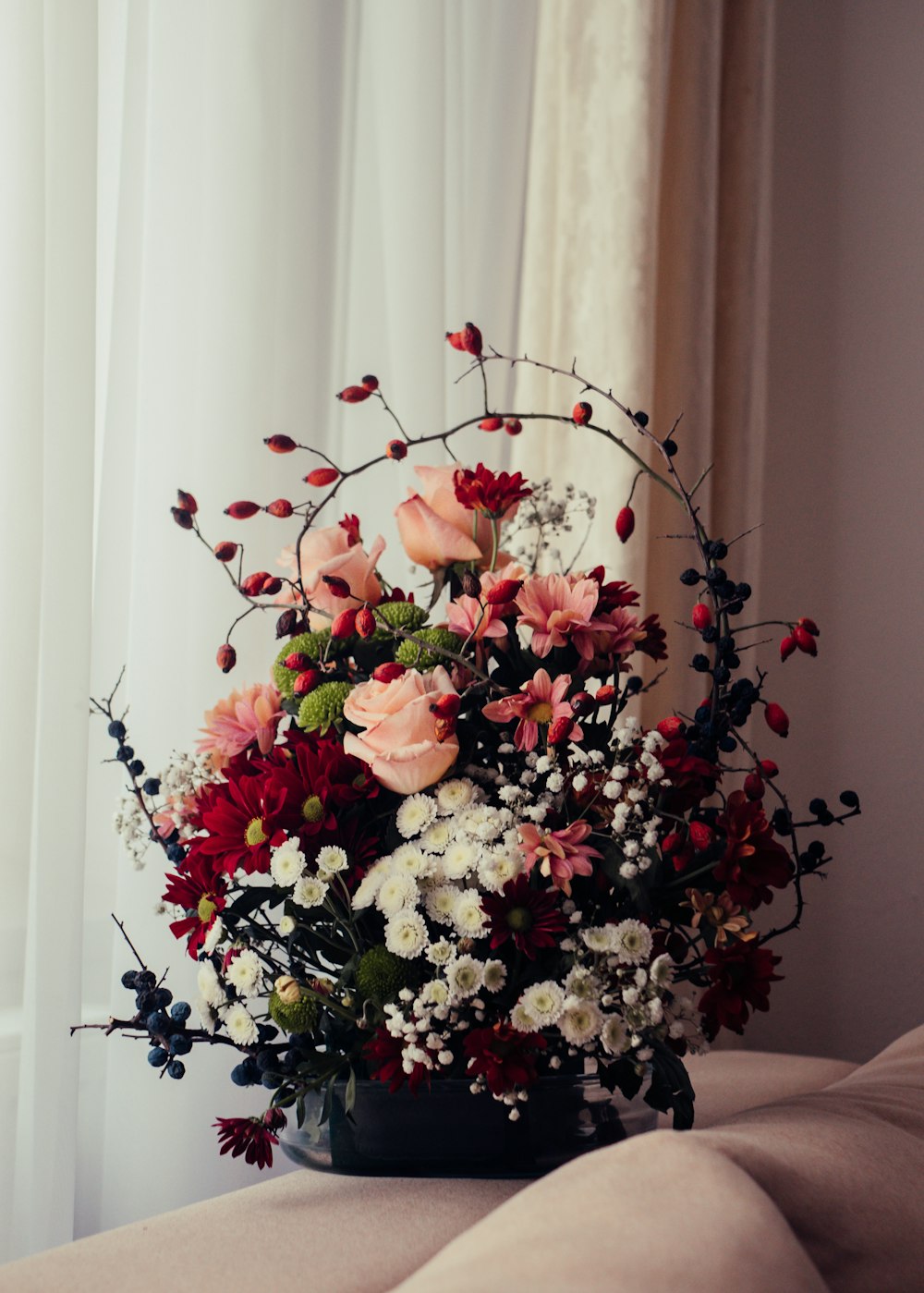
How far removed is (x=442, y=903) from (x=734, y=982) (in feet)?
0.60

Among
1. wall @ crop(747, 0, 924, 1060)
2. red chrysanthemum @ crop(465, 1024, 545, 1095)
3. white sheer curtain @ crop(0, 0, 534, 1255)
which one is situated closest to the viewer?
red chrysanthemum @ crop(465, 1024, 545, 1095)

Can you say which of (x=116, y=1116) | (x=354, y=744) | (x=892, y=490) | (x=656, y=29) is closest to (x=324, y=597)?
(x=354, y=744)

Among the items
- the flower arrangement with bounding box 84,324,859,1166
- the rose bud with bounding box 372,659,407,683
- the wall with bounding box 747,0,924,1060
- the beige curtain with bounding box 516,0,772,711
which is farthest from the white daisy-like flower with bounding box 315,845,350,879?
the wall with bounding box 747,0,924,1060

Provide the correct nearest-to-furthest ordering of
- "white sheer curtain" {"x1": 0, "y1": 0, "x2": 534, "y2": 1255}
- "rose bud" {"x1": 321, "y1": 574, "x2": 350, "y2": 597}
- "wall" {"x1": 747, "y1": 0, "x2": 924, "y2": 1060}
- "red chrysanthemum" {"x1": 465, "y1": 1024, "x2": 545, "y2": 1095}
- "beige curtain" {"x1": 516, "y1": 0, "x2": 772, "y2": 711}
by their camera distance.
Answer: "red chrysanthemum" {"x1": 465, "y1": 1024, "x2": 545, "y2": 1095} < "rose bud" {"x1": 321, "y1": 574, "x2": 350, "y2": 597} < "white sheer curtain" {"x1": 0, "y1": 0, "x2": 534, "y2": 1255} < "beige curtain" {"x1": 516, "y1": 0, "x2": 772, "y2": 711} < "wall" {"x1": 747, "y1": 0, "x2": 924, "y2": 1060}

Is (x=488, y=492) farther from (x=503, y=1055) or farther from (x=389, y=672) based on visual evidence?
(x=503, y=1055)

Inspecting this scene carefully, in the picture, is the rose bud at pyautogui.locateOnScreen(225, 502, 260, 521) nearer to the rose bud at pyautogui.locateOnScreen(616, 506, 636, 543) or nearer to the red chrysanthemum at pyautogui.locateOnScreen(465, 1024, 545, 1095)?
the rose bud at pyautogui.locateOnScreen(616, 506, 636, 543)

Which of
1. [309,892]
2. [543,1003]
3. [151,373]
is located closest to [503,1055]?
[543,1003]

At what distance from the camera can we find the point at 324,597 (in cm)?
81

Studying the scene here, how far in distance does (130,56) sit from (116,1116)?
35.6 inches

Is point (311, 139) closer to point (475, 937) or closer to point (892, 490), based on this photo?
point (475, 937)

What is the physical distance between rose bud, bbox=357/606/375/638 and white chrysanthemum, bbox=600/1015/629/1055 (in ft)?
0.85

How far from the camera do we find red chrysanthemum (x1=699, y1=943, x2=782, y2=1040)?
0.70 meters

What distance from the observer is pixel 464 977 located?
0.66m

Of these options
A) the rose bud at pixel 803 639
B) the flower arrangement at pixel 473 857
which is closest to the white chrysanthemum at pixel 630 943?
the flower arrangement at pixel 473 857
